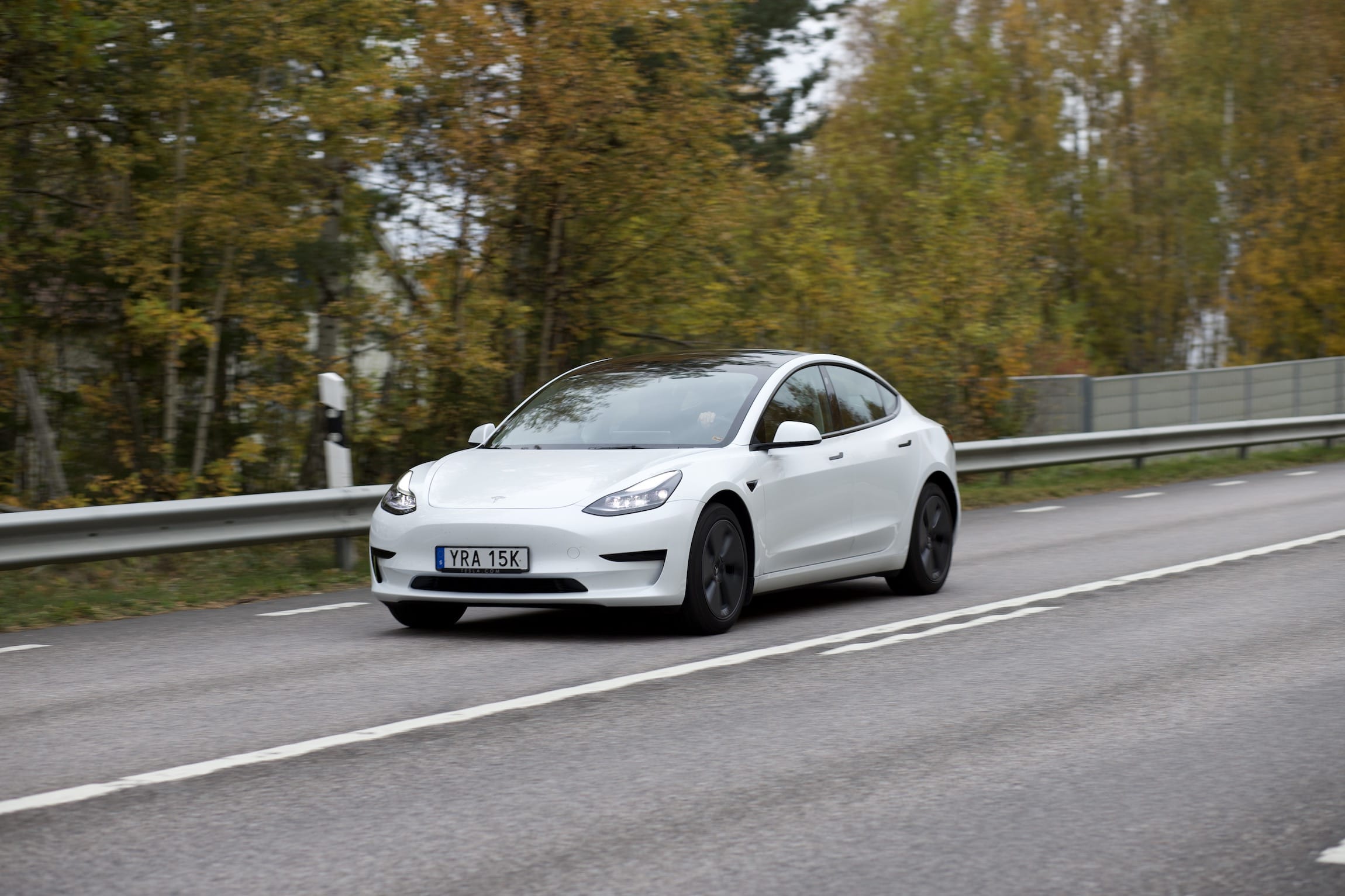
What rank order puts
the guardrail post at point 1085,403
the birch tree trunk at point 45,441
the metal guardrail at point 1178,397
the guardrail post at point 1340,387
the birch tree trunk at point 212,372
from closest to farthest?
the birch tree trunk at point 212,372 < the birch tree trunk at point 45,441 < the metal guardrail at point 1178,397 < the guardrail post at point 1085,403 < the guardrail post at point 1340,387

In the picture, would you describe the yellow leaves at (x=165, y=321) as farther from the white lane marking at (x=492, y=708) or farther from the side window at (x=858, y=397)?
the white lane marking at (x=492, y=708)

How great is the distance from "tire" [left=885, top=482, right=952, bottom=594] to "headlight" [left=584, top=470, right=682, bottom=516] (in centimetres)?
247

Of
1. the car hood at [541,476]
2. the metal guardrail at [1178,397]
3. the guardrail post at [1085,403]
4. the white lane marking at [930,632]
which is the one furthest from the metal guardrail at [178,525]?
the guardrail post at [1085,403]

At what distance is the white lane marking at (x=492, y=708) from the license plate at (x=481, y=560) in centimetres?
103

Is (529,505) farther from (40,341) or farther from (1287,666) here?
(40,341)

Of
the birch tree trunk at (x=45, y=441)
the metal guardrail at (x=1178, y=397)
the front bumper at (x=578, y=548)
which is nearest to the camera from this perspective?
the front bumper at (x=578, y=548)

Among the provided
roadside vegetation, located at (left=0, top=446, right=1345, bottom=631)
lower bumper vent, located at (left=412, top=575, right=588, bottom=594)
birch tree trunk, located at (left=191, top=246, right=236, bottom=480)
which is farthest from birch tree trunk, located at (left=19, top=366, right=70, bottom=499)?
lower bumper vent, located at (left=412, top=575, right=588, bottom=594)

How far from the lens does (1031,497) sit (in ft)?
63.1

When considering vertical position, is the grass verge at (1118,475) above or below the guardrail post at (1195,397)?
below

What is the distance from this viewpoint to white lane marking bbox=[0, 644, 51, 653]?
8519 mm

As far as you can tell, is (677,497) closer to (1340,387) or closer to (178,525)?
(178,525)

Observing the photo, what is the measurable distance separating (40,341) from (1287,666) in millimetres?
12006

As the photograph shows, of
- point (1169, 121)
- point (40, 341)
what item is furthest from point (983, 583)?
point (1169, 121)

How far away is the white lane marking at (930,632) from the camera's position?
8203mm
